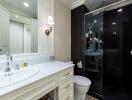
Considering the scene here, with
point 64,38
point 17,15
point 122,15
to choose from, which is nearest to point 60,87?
point 17,15

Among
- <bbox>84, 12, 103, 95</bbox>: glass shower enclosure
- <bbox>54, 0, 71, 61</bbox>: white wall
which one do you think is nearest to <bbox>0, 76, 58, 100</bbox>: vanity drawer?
<bbox>54, 0, 71, 61</bbox>: white wall

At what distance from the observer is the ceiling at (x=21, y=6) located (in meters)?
1.41

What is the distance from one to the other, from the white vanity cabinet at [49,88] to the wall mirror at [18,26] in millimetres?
695

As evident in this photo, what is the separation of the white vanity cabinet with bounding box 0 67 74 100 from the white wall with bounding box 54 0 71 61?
2.75ft

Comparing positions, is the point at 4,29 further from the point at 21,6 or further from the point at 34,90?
the point at 34,90

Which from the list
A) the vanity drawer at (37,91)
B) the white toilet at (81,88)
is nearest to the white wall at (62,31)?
the white toilet at (81,88)

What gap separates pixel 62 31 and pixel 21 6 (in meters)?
1.05

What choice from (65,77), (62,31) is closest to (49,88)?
(65,77)

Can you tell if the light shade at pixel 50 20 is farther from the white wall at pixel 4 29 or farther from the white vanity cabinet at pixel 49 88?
the white vanity cabinet at pixel 49 88

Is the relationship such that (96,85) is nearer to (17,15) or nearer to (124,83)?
(124,83)

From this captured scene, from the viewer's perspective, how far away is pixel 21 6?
159 cm

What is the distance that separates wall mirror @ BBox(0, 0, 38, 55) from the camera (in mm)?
1378

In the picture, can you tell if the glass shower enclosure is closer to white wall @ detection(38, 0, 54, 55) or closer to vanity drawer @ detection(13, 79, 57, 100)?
white wall @ detection(38, 0, 54, 55)

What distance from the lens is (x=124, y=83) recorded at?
2.15 meters
